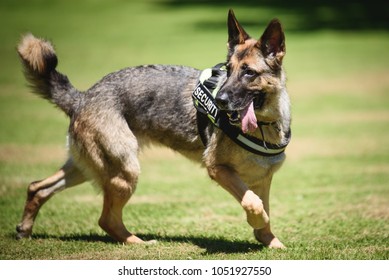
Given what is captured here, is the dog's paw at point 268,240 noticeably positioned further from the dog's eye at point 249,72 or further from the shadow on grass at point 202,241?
the dog's eye at point 249,72

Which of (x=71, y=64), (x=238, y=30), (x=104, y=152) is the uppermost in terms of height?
(x=238, y=30)

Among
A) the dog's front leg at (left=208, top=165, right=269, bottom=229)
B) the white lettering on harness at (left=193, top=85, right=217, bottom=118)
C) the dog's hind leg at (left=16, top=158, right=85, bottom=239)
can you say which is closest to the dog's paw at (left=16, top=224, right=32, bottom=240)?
the dog's hind leg at (left=16, top=158, right=85, bottom=239)

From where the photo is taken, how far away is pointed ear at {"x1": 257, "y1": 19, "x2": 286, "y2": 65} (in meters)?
6.89

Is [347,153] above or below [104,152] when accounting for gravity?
below

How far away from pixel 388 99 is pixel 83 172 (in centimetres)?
1482

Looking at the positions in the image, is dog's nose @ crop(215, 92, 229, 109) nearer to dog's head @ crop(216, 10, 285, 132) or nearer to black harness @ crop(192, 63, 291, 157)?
dog's head @ crop(216, 10, 285, 132)

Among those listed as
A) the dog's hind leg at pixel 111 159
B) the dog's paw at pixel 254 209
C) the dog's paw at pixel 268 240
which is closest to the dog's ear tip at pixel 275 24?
the dog's paw at pixel 254 209

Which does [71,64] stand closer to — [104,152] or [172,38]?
[172,38]

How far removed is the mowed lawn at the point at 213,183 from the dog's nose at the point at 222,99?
1592mm

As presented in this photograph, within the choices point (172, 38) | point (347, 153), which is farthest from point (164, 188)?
point (172, 38)

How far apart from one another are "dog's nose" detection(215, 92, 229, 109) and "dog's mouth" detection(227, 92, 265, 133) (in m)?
0.20

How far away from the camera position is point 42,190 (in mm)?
8227

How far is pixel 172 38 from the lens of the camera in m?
34.7

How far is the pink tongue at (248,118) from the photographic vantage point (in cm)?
682
